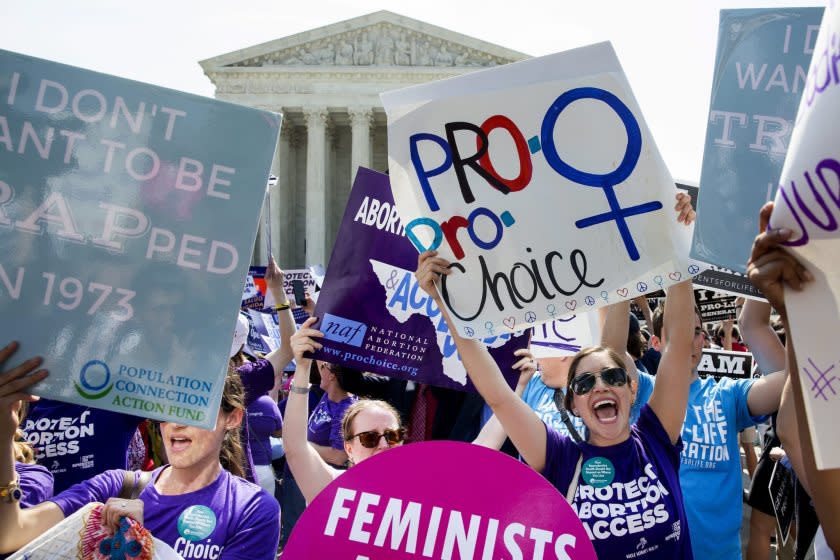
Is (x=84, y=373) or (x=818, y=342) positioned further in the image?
(x=84, y=373)

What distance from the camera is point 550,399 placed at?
373 cm

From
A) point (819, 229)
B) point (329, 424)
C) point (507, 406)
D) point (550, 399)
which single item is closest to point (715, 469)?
point (550, 399)

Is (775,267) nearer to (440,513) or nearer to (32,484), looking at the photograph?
(440,513)

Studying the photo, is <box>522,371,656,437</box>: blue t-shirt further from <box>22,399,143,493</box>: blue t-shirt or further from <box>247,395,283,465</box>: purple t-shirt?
<box>22,399,143,493</box>: blue t-shirt

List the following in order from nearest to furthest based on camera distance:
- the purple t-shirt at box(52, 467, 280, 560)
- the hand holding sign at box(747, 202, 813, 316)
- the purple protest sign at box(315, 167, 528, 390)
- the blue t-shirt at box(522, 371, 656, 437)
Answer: the hand holding sign at box(747, 202, 813, 316)
the purple t-shirt at box(52, 467, 280, 560)
the blue t-shirt at box(522, 371, 656, 437)
the purple protest sign at box(315, 167, 528, 390)

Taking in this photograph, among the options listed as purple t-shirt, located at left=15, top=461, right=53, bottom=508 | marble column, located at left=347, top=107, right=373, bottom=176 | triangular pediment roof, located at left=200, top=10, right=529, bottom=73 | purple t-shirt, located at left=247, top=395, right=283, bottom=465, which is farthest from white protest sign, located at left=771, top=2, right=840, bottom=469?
triangular pediment roof, located at left=200, top=10, right=529, bottom=73

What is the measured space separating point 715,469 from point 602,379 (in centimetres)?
137

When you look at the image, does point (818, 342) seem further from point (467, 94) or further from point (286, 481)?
point (286, 481)

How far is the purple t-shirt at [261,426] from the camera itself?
15.9ft

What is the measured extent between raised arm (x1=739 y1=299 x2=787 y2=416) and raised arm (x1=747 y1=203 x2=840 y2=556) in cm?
196

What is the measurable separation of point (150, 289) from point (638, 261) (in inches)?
60.3

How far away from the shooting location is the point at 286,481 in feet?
17.6

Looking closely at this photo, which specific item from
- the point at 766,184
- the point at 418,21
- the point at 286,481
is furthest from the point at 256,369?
the point at 418,21

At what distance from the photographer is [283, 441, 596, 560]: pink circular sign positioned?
6.08ft
